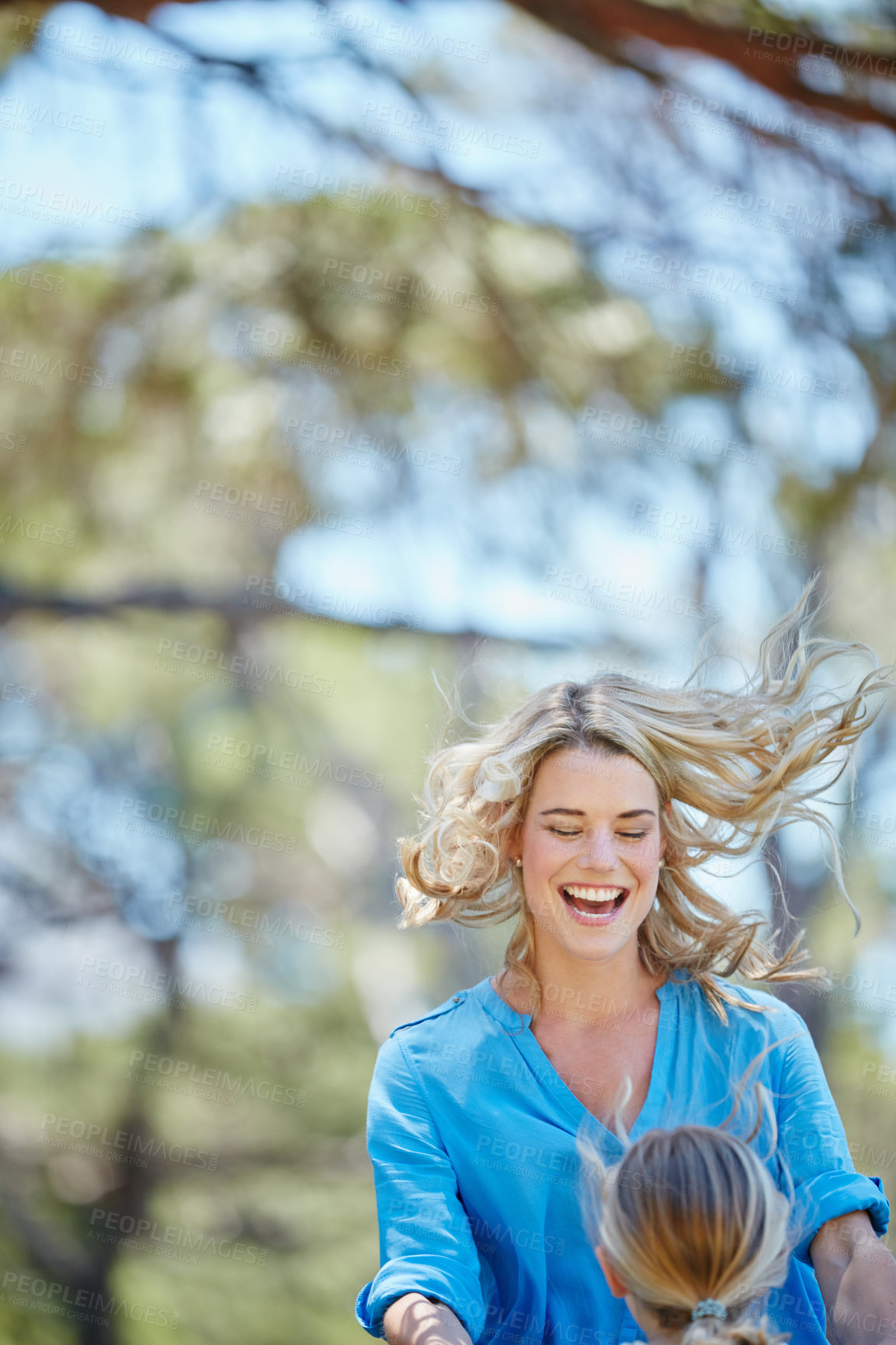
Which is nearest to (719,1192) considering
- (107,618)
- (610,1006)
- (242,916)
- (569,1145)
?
(569,1145)

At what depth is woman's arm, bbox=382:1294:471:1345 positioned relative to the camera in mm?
1359

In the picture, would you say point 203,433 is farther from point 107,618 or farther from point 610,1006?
point 610,1006

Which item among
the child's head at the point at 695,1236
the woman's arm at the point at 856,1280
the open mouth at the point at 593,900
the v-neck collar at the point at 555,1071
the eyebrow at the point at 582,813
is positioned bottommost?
the woman's arm at the point at 856,1280

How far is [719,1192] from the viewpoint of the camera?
1.17 m

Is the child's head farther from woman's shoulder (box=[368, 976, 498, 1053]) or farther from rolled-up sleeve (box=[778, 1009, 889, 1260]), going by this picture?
woman's shoulder (box=[368, 976, 498, 1053])

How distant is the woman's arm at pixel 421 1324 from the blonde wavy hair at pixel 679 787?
17.5 inches

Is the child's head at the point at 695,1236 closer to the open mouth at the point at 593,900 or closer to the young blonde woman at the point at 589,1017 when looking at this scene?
the young blonde woman at the point at 589,1017

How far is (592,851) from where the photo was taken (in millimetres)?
1639

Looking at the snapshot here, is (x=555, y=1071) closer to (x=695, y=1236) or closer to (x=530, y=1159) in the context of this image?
(x=530, y=1159)

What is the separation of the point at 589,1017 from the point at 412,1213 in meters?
0.38

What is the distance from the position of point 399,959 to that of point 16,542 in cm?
227

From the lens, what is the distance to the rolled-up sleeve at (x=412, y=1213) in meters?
1.44

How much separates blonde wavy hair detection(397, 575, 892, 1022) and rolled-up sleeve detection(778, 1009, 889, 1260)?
0.12 meters

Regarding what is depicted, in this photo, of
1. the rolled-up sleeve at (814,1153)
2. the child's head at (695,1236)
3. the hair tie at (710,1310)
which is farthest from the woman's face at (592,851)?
the hair tie at (710,1310)
